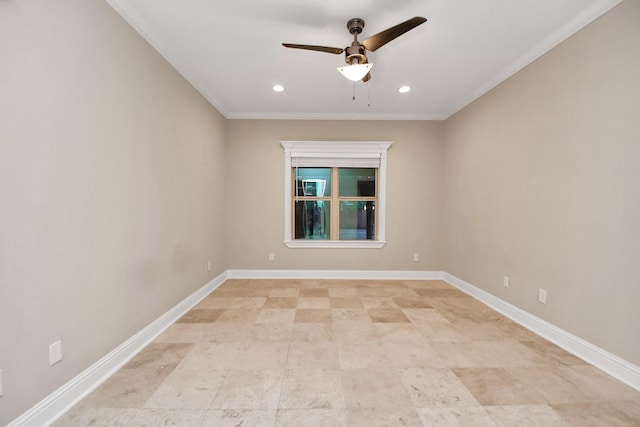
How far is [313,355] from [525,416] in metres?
1.41

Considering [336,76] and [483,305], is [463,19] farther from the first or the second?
[483,305]

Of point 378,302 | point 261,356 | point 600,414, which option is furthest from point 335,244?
point 600,414

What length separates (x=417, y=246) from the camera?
4.55 metres

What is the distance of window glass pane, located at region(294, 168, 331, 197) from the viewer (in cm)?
466

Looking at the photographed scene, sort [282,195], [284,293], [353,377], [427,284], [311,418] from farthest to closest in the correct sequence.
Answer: [282,195] → [427,284] → [284,293] → [353,377] → [311,418]

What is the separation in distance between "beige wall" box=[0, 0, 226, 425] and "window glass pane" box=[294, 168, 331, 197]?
2.19 metres

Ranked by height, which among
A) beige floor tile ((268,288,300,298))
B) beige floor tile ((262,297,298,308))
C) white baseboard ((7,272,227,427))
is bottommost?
beige floor tile ((262,297,298,308))

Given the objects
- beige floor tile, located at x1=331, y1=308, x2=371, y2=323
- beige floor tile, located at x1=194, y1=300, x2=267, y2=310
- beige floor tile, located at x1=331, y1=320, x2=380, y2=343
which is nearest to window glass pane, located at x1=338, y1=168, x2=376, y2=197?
beige floor tile, located at x1=331, y1=308, x2=371, y2=323

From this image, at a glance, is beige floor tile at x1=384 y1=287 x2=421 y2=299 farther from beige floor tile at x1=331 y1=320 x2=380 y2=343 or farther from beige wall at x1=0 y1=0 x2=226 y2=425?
beige wall at x1=0 y1=0 x2=226 y2=425

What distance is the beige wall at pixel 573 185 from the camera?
1.89 m

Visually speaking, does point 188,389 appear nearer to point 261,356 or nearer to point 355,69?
point 261,356

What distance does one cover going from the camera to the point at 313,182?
470 centimetres

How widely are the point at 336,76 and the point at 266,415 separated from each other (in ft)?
10.7

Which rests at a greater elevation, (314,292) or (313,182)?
(313,182)
